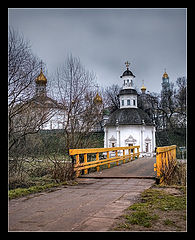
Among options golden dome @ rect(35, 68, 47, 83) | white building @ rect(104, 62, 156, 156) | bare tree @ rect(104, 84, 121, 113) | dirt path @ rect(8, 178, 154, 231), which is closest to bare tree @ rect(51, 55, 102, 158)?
golden dome @ rect(35, 68, 47, 83)

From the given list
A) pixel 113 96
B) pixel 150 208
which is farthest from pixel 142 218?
pixel 113 96

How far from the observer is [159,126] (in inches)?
1923

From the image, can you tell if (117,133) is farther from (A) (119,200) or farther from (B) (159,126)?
(A) (119,200)

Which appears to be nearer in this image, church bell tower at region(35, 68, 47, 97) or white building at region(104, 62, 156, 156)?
church bell tower at region(35, 68, 47, 97)

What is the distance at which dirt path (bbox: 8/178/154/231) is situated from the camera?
3363 millimetres

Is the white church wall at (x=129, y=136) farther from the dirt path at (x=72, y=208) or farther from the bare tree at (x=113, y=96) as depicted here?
the dirt path at (x=72, y=208)

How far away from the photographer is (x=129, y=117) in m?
34.4

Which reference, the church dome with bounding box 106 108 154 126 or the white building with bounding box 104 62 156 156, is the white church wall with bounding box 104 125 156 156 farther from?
the church dome with bounding box 106 108 154 126

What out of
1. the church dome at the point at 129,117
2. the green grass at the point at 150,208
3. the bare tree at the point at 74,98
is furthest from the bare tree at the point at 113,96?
the green grass at the point at 150,208

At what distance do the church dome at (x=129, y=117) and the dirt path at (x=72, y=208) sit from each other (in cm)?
2745

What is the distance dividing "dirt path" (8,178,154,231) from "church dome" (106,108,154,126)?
1081 inches

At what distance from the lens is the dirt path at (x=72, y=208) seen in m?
3.36

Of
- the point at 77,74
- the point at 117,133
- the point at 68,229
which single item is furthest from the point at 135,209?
the point at 117,133

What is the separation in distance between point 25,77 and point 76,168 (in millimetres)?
3571
